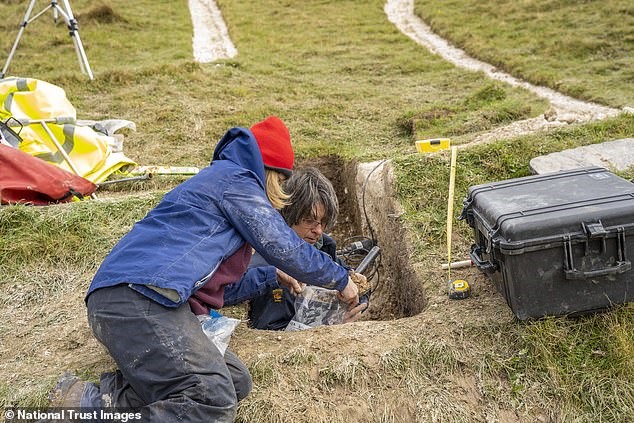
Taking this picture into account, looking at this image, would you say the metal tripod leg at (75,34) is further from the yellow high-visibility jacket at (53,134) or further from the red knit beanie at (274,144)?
the red knit beanie at (274,144)

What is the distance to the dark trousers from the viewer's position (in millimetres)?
2654

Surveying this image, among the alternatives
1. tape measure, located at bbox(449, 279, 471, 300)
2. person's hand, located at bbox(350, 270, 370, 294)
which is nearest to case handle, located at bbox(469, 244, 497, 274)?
tape measure, located at bbox(449, 279, 471, 300)

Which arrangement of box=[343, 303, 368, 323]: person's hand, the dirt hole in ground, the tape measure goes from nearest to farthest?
the tape measure < box=[343, 303, 368, 323]: person's hand < the dirt hole in ground

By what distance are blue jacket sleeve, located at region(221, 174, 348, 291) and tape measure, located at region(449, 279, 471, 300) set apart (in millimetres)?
1094

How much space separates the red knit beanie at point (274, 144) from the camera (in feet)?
10.5

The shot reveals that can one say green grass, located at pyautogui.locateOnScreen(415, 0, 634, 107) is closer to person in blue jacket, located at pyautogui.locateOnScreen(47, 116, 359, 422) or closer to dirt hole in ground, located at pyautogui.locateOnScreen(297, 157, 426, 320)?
dirt hole in ground, located at pyautogui.locateOnScreen(297, 157, 426, 320)

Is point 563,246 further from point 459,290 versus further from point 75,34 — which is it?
point 75,34

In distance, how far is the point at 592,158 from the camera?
4.98m

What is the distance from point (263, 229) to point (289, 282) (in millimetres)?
1154

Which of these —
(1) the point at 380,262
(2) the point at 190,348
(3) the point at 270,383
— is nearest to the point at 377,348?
(3) the point at 270,383

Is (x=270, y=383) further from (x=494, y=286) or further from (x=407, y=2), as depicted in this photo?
(x=407, y=2)

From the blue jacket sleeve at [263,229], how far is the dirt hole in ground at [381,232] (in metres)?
1.23

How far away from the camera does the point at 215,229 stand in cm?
288

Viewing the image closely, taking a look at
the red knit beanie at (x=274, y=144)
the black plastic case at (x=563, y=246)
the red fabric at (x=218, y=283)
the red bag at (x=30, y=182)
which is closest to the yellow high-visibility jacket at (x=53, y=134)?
the red bag at (x=30, y=182)
